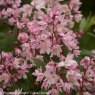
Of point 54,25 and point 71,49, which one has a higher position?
point 54,25

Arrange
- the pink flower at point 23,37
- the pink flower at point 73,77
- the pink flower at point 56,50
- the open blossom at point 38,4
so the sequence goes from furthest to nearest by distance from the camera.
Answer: the open blossom at point 38,4 < the pink flower at point 23,37 < the pink flower at point 56,50 < the pink flower at point 73,77

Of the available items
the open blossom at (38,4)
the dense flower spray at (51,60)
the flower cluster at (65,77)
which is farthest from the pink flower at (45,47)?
the open blossom at (38,4)

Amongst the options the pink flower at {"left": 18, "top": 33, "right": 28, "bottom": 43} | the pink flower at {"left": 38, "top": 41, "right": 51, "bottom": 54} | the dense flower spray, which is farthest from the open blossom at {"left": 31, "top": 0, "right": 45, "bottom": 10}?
the pink flower at {"left": 38, "top": 41, "right": 51, "bottom": 54}

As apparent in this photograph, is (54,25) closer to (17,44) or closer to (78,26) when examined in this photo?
(17,44)

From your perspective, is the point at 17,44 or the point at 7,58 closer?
the point at 7,58

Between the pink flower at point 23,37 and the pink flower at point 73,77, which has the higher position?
the pink flower at point 23,37

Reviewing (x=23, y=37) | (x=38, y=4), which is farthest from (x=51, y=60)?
(x=38, y=4)

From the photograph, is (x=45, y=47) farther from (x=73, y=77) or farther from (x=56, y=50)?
(x=73, y=77)

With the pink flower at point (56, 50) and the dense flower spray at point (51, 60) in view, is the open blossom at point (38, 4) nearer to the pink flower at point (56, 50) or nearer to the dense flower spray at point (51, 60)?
the dense flower spray at point (51, 60)

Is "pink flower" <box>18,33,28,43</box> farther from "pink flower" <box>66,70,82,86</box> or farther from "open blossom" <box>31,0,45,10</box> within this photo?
"pink flower" <box>66,70,82,86</box>

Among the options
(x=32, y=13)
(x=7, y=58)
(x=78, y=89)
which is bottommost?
(x=78, y=89)

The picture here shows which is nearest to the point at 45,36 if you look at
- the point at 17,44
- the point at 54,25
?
the point at 54,25
